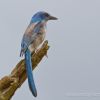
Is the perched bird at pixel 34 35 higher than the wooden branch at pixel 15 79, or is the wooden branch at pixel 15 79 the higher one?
the perched bird at pixel 34 35

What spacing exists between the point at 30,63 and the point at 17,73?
6 cm

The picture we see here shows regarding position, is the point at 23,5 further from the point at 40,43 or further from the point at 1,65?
the point at 40,43

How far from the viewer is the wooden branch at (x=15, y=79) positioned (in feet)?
4.73

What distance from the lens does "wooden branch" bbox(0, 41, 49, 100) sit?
1.44m

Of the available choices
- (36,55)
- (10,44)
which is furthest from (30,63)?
(10,44)

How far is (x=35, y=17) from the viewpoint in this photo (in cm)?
164

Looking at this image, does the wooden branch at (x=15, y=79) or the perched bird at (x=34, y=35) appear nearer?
the wooden branch at (x=15, y=79)

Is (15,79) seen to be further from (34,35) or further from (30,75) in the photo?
(34,35)

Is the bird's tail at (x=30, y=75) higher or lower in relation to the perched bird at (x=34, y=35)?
lower

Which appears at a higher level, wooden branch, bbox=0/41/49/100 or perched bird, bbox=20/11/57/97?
perched bird, bbox=20/11/57/97

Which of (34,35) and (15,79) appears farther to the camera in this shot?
(34,35)

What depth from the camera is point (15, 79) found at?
146cm

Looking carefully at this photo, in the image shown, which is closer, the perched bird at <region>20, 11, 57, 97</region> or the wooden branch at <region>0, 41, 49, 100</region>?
the wooden branch at <region>0, 41, 49, 100</region>

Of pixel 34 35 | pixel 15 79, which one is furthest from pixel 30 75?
pixel 34 35
